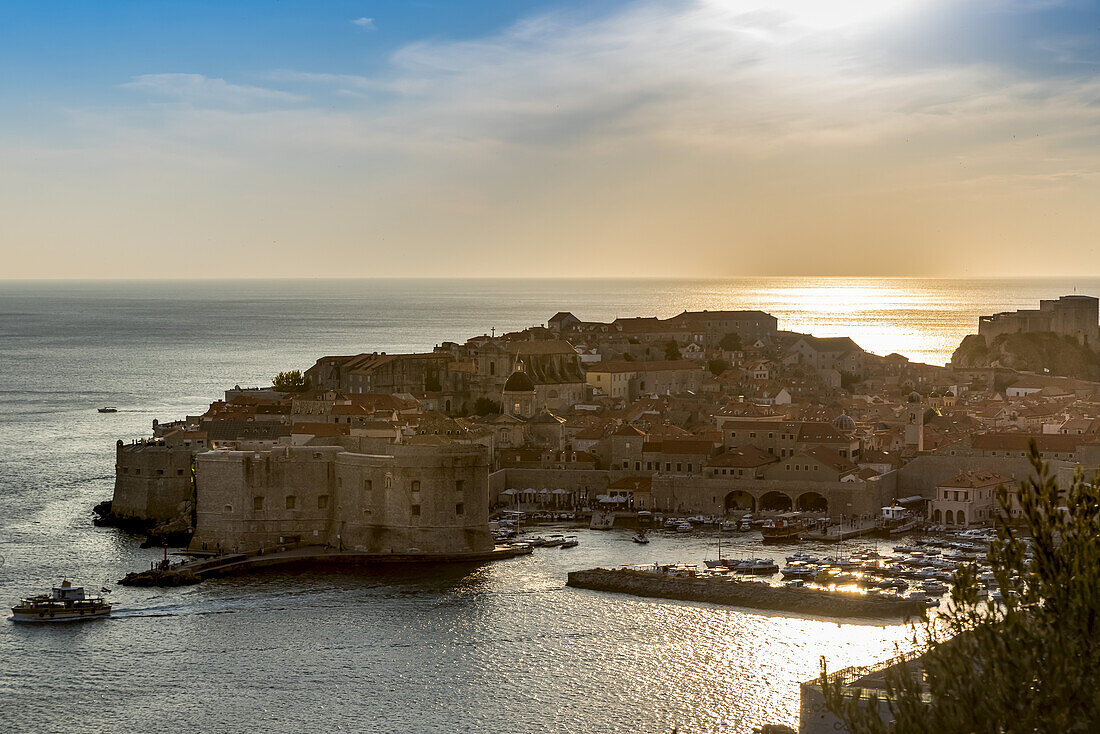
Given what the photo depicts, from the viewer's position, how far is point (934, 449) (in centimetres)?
4316

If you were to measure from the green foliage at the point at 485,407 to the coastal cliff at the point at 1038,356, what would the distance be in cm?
2533

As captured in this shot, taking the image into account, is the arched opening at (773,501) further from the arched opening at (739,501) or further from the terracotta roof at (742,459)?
the terracotta roof at (742,459)

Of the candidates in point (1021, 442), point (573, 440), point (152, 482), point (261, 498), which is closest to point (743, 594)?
point (261, 498)

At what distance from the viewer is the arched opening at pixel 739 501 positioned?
40938mm

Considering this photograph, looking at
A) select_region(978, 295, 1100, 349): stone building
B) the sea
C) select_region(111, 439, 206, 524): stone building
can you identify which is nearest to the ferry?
the sea

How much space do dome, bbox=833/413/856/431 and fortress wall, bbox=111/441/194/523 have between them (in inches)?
772

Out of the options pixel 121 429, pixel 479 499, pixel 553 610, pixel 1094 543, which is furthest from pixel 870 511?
pixel 121 429

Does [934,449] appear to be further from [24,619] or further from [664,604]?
[24,619]

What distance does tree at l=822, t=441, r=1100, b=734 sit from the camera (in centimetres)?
1054

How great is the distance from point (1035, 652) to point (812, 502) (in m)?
29.9

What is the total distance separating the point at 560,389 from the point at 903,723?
4563 centimetres

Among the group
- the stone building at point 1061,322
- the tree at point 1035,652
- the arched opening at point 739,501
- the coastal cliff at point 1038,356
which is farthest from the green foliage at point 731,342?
the tree at point 1035,652

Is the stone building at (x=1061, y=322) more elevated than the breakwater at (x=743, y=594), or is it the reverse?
the stone building at (x=1061, y=322)

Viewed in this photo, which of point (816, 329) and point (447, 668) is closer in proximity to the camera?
point (447, 668)
